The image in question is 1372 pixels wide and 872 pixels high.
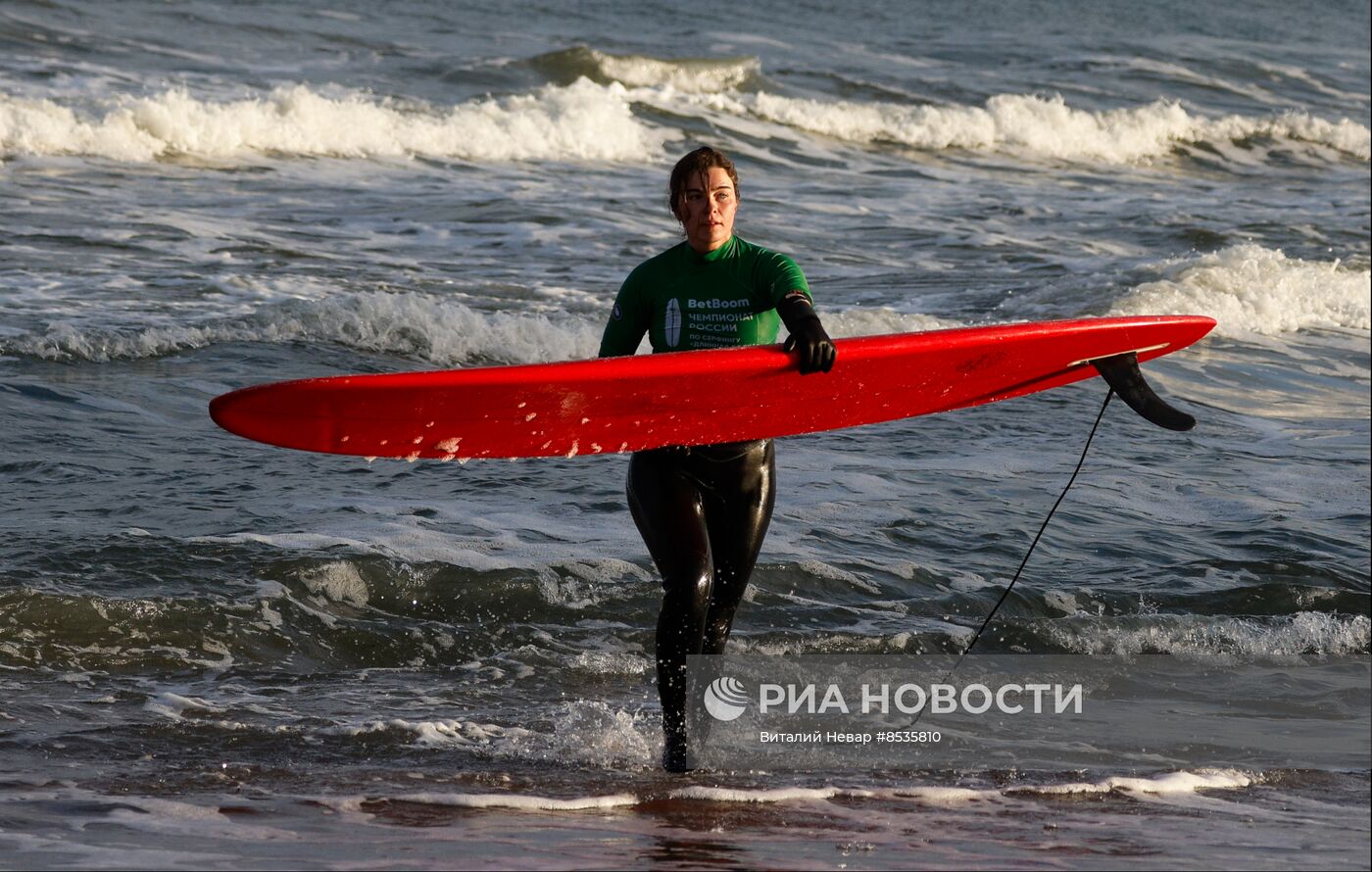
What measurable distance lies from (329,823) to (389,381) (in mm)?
1218

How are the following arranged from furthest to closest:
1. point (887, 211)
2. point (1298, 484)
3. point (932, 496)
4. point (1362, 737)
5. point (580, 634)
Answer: point (887, 211) → point (1298, 484) → point (932, 496) → point (580, 634) → point (1362, 737)

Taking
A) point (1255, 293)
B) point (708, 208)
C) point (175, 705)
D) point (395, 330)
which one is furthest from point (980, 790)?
point (1255, 293)

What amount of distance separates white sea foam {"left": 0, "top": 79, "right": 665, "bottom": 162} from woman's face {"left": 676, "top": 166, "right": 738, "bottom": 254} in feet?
41.0

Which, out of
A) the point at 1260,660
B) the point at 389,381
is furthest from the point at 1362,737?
the point at 389,381

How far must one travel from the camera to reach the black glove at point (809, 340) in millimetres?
4078

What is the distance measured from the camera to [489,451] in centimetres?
472

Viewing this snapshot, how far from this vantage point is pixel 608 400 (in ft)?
14.8

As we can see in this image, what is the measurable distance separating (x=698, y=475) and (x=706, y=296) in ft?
1.68

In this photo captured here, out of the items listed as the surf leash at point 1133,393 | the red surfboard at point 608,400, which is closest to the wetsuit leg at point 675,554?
the red surfboard at point 608,400

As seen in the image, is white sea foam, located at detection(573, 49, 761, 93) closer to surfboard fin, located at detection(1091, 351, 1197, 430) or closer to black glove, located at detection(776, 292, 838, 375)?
surfboard fin, located at detection(1091, 351, 1197, 430)

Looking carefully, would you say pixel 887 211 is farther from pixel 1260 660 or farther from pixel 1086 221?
pixel 1260 660

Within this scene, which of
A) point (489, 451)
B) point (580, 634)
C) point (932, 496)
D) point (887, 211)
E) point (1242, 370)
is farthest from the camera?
point (887, 211)

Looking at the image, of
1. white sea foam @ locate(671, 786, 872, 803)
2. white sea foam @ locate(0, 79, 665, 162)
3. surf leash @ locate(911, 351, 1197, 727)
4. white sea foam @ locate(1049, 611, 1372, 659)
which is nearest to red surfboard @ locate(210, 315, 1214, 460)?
surf leash @ locate(911, 351, 1197, 727)

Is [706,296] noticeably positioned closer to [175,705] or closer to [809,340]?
[809,340]
